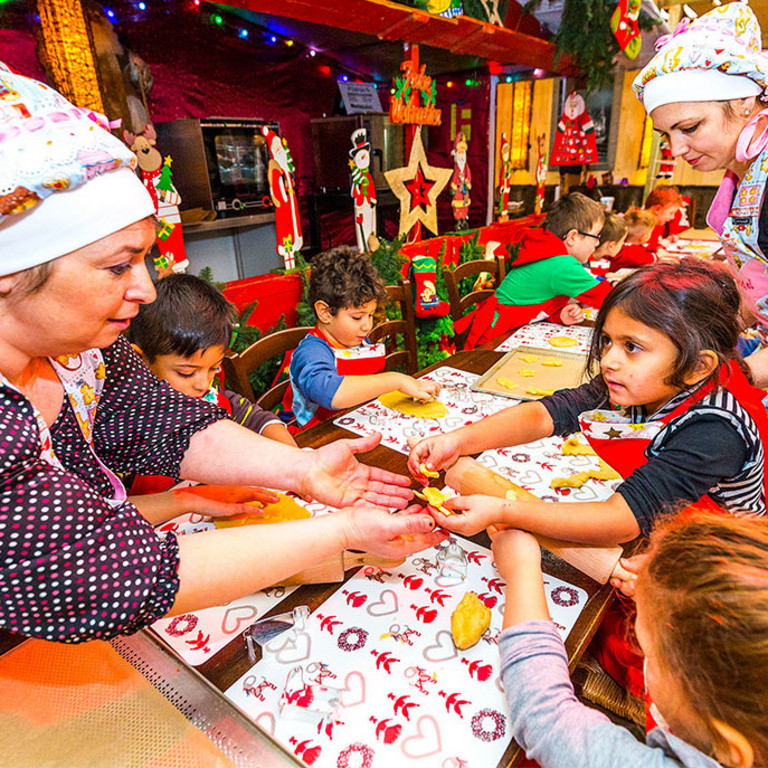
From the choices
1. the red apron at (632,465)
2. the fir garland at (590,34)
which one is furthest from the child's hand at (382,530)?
the fir garland at (590,34)

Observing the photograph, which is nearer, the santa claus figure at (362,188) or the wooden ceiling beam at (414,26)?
the wooden ceiling beam at (414,26)

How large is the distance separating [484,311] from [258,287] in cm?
144

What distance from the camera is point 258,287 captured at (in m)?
3.12

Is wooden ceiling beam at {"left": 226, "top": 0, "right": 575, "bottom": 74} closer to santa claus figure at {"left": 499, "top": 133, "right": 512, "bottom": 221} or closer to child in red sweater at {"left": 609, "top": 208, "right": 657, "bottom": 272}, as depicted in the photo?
santa claus figure at {"left": 499, "top": 133, "right": 512, "bottom": 221}

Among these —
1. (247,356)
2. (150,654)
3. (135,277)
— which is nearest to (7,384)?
(135,277)

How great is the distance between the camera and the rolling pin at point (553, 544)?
1.07 m

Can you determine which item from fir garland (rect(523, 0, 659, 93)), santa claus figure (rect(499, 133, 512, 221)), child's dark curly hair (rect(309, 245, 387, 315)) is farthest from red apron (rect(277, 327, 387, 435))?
fir garland (rect(523, 0, 659, 93))

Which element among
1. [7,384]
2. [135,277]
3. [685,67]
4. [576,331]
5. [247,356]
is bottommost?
[576,331]

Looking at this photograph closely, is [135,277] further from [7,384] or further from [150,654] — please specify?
[150,654]

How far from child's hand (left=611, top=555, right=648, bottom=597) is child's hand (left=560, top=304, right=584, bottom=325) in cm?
207

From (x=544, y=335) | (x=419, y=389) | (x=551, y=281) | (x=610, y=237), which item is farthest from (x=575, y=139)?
(x=419, y=389)

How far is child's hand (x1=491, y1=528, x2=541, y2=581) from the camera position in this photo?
3.28 feet

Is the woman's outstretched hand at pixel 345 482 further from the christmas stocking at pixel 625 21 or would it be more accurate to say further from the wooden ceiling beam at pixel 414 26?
the christmas stocking at pixel 625 21

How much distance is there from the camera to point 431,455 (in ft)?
4.65
